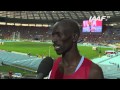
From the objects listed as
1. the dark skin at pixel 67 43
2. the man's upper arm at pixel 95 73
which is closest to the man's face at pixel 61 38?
the dark skin at pixel 67 43

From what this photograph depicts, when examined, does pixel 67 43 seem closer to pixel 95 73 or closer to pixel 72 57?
pixel 72 57

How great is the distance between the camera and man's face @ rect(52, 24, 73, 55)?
3.80 ft

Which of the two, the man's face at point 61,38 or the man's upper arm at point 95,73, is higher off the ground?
the man's face at point 61,38

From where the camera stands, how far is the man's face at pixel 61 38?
Result: 45.6 inches

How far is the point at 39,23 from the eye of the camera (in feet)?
19.6

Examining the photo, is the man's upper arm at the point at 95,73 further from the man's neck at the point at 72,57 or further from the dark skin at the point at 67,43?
the man's neck at the point at 72,57

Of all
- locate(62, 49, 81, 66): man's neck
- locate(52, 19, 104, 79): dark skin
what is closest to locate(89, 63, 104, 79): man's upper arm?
locate(52, 19, 104, 79): dark skin

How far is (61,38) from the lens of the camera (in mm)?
1160

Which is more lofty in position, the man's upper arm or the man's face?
the man's face

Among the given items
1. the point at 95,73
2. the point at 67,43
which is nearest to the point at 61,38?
the point at 67,43

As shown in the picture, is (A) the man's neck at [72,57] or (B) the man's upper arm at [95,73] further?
(A) the man's neck at [72,57]

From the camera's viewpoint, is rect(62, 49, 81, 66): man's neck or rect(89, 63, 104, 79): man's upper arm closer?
rect(89, 63, 104, 79): man's upper arm

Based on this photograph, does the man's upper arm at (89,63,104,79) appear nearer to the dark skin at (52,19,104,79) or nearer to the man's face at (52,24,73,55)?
the dark skin at (52,19,104,79)
